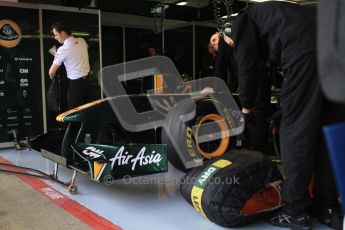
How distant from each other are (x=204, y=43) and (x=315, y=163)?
24.2 feet

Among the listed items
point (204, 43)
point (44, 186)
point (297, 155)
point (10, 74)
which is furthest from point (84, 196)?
point (204, 43)

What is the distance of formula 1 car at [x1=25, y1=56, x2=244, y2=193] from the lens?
276cm

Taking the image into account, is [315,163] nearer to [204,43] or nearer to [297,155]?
[297,155]

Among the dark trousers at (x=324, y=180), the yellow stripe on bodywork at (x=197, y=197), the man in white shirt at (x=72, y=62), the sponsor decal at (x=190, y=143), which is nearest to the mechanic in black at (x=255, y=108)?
the sponsor decal at (x=190, y=143)

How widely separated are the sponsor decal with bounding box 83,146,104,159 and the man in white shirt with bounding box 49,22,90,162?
4.86 ft

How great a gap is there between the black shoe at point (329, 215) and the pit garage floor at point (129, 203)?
0.05 metres

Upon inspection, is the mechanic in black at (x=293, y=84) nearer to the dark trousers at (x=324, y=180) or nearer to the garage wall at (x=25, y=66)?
the dark trousers at (x=324, y=180)

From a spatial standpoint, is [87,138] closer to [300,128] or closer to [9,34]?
[300,128]

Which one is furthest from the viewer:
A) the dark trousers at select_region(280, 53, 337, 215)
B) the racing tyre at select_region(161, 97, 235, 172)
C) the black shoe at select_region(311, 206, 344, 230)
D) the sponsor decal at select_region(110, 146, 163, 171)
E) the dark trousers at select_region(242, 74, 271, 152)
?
the dark trousers at select_region(242, 74, 271, 152)

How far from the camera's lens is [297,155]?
2.14 meters

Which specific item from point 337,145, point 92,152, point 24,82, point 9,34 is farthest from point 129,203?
point 9,34

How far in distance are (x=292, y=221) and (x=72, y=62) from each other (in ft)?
9.40

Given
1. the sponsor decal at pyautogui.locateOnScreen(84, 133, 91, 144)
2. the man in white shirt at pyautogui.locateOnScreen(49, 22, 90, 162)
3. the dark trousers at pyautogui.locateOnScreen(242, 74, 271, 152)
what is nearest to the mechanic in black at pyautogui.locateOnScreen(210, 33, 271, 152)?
the dark trousers at pyautogui.locateOnScreen(242, 74, 271, 152)

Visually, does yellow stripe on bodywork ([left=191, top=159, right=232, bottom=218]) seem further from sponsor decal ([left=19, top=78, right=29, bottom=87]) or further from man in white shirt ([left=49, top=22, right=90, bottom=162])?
sponsor decal ([left=19, top=78, right=29, bottom=87])
